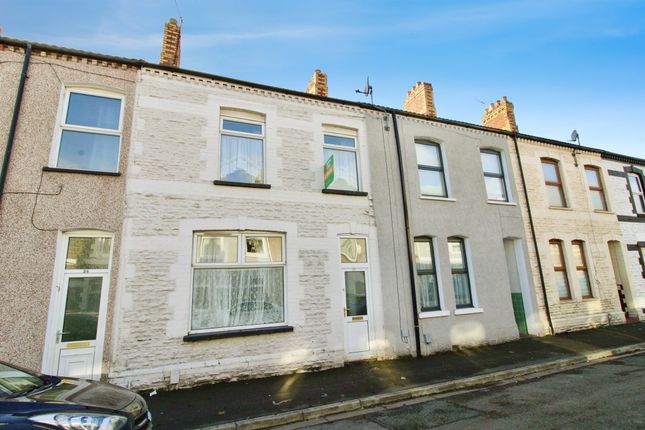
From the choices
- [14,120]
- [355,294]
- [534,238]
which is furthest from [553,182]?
[14,120]

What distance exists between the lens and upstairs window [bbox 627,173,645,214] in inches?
578

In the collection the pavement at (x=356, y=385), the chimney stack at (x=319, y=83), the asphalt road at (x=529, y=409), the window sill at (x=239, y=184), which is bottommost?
the asphalt road at (x=529, y=409)

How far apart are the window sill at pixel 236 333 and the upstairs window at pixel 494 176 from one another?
857 cm

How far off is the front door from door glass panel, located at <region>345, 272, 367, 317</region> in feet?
17.9

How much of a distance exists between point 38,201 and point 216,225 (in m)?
3.45

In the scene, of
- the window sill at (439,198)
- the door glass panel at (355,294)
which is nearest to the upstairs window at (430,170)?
the window sill at (439,198)

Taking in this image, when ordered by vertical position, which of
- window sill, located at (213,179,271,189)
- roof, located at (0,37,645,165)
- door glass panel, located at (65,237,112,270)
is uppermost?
roof, located at (0,37,645,165)

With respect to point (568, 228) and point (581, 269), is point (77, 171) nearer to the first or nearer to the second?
point (568, 228)

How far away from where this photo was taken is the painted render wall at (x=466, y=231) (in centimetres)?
952

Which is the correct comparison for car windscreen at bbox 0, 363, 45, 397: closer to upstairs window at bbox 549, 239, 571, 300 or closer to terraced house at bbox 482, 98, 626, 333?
terraced house at bbox 482, 98, 626, 333

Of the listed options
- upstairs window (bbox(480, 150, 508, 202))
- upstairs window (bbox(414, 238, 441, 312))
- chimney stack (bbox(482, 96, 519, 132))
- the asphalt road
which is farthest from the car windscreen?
chimney stack (bbox(482, 96, 519, 132))

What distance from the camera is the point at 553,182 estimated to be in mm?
12992

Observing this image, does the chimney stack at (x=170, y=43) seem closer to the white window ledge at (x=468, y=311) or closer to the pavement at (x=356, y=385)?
the pavement at (x=356, y=385)

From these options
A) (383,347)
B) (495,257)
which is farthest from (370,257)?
(495,257)
